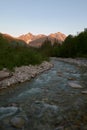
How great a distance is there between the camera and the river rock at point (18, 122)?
678cm

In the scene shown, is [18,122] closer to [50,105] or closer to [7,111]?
[7,111]

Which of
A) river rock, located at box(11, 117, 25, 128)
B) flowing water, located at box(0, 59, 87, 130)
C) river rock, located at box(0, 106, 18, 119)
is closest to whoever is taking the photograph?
river rock, located at box(11, 117, 25, 128)

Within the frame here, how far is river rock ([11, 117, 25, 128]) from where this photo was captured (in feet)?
22.2

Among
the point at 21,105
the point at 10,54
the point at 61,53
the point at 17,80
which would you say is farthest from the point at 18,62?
the point at 61,53

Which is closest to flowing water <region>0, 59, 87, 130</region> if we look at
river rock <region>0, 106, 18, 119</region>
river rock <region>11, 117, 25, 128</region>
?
river rock <region>11, 117, 25, 128</region>

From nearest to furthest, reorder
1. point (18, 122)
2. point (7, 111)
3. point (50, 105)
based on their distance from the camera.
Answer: point (18, 122), point (7, 111), point (50, 105)

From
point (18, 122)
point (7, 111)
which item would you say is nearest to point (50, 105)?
point (7, 111)

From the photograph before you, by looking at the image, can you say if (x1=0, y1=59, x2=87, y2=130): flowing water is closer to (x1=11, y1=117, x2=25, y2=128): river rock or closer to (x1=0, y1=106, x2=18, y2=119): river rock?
(x1=11, y1=117, x2=25, y2=128): river rock

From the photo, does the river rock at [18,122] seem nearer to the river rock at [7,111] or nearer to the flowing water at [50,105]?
the flowing water at [50,105]

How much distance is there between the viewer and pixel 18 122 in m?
6.97

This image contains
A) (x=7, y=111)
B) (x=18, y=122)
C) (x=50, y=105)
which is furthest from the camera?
(x=50, y=105)

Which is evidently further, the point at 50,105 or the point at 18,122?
the point at 50,105

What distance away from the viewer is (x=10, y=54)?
2067cm

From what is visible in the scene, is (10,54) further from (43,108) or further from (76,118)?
(76,118)
